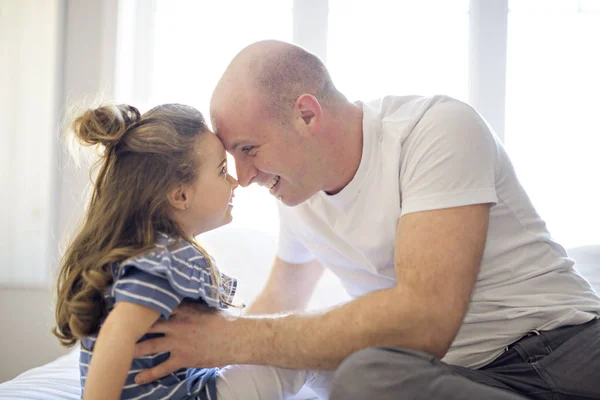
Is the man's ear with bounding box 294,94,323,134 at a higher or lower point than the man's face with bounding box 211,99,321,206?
higher

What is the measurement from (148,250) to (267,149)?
1.40ft

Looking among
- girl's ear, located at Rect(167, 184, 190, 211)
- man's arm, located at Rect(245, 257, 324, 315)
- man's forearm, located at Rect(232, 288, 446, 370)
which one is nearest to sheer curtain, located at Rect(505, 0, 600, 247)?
man's arm, located at Rect(245, 257, 324, 315)

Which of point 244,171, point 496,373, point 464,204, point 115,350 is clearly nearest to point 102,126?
point 244,171

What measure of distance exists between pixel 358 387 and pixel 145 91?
193 cm

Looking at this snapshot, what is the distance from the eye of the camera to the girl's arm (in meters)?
0.98

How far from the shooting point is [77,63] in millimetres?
2367

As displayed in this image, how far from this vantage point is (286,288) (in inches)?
68.9

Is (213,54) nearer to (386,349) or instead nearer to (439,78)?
(439,78)

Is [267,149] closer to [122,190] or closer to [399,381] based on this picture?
[122,190]

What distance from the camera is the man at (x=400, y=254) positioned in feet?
3.69

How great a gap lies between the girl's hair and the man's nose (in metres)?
0.18

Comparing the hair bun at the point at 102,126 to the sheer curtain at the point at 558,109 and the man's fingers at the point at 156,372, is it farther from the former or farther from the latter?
the sheer curtain at the point at 558,109

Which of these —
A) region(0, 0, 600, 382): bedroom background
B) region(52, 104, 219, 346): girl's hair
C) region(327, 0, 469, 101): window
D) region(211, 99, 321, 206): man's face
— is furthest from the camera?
region(327, 0, 469, 101): window

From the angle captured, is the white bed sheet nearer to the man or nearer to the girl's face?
the man
